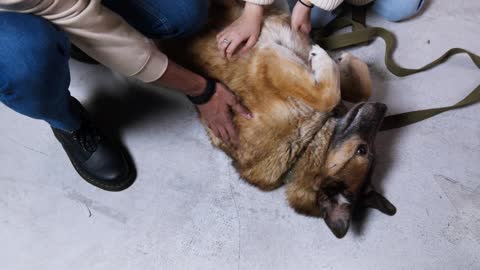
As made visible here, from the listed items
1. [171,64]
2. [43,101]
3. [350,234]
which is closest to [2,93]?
[43,101]

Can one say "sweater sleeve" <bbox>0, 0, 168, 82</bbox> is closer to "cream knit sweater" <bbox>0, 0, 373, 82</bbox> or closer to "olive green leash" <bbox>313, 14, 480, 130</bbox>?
"cream knit sweater" <bbox>0, 0, 373, 82</bbox>

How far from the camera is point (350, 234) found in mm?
2064

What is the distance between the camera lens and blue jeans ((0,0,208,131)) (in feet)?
4.38

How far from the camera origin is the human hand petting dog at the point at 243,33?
1.92 m

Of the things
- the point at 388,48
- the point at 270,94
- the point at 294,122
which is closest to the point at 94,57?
the point at 270,94

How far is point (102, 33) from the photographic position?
1.40 m

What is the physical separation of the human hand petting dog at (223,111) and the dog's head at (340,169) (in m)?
0.36

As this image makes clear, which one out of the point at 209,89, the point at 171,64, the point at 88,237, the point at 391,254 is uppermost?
the point at 171,64

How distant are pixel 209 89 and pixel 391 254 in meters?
1.19

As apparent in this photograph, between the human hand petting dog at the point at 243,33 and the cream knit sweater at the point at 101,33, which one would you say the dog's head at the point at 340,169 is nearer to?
the human hand petting dog at the point at 243,33

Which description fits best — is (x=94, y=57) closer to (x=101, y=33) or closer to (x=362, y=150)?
(x=101, y=33)

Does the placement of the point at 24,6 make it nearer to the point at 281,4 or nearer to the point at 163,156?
the point at 163,156

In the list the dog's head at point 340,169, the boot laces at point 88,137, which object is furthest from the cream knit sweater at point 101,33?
the dog's head at point 340,169

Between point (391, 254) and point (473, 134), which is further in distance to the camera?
point (473, 134)
